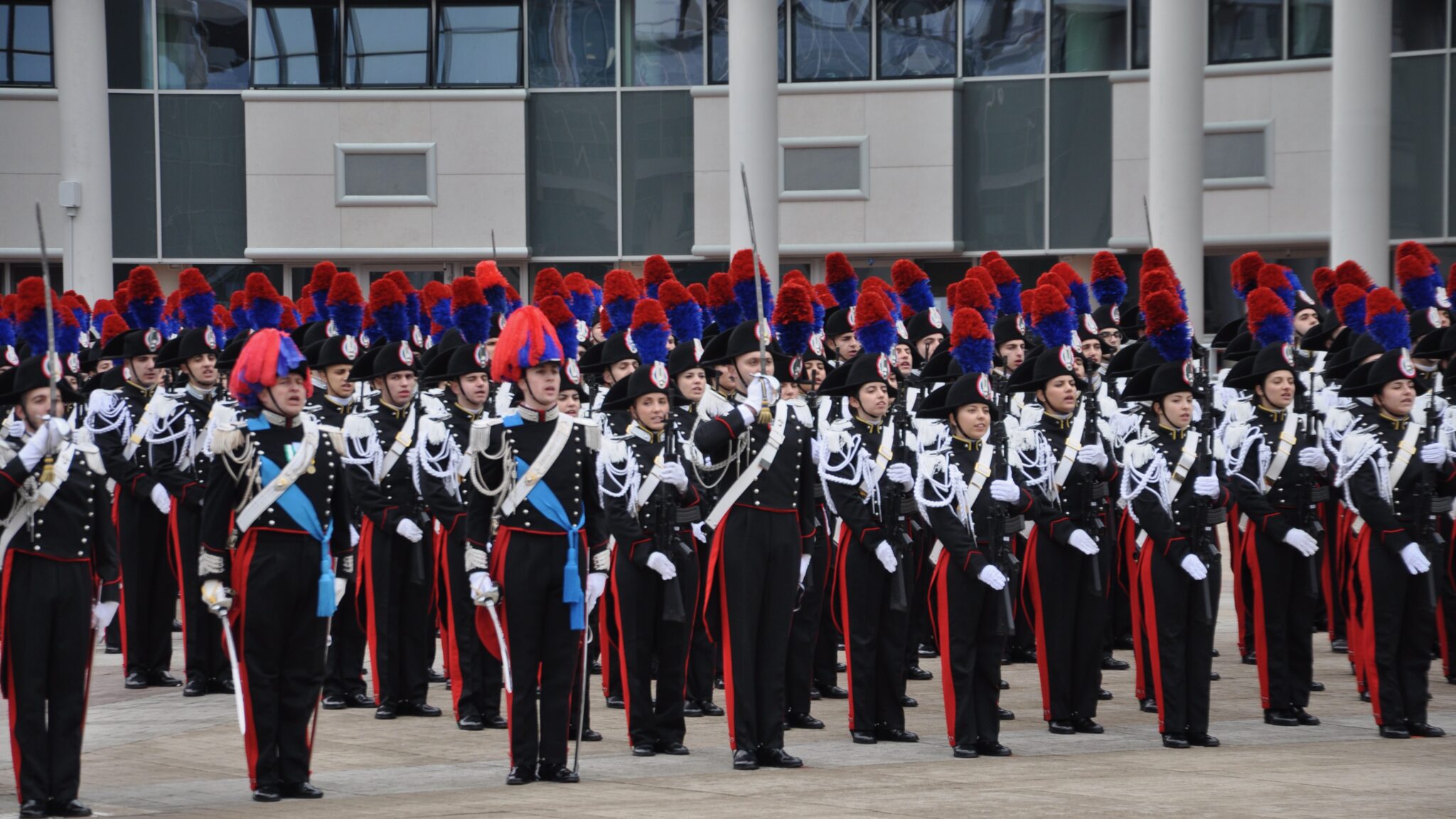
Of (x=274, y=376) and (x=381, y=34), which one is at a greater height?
(x=381, y=34)

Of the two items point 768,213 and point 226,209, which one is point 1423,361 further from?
point 226,209

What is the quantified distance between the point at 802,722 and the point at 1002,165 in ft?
59.8

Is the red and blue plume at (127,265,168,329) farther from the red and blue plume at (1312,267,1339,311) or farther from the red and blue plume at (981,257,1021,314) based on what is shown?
the red and blue plume at (1312,267,1339,311)

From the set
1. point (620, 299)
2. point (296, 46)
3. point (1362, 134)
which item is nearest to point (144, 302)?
point (620, 299)

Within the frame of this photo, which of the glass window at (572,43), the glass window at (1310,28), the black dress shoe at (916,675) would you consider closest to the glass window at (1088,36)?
the glass window at (1310,28)

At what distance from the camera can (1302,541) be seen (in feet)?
34.1

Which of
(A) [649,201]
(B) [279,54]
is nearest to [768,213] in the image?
(A) [649,201]

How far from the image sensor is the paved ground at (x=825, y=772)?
8000mm

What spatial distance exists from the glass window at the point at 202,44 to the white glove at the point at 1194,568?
21063 mm

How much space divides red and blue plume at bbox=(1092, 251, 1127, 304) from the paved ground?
14.6 ft

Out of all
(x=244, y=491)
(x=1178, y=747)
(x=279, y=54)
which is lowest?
(x=1178, y=747)

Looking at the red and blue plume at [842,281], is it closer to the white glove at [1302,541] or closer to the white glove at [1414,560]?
the white glove at [1302,541]

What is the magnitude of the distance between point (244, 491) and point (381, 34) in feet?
67.2

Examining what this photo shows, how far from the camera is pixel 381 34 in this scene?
2802 cm
